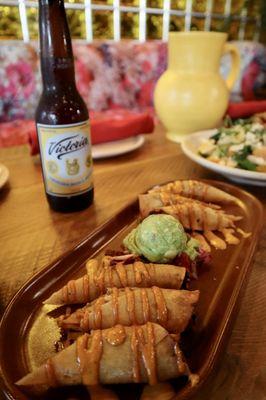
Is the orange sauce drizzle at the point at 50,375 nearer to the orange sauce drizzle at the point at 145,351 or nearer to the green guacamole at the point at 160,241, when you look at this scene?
the orange sauce drizzle at the point at 145,351

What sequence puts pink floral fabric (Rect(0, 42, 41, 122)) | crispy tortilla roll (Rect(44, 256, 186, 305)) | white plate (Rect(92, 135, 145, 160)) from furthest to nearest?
pink floral fabric (Rect(0, 42, 41, 122)) < white plate (Rect(92, 135, 145, 160)) < crispy tortilla roll (Rect(44, 256, 186, 305))

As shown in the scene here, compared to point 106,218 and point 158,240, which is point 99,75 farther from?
point 158,240

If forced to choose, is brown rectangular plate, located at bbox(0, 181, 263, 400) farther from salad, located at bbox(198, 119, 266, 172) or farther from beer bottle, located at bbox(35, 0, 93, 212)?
salad, located at bbox(198, 119, 266, 172)

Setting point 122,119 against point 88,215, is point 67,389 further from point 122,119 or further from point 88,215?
point 122,119

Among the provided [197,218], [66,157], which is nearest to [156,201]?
[197,218]

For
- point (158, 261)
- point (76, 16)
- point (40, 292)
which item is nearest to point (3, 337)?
point (40, 292)

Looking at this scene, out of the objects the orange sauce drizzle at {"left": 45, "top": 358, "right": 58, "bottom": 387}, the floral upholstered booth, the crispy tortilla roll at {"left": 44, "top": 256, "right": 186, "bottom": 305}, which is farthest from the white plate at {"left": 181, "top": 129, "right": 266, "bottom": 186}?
the floral upholstered booth

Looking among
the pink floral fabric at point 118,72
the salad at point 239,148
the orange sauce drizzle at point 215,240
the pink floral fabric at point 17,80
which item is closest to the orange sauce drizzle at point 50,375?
the orange sauce drizzle at point 215,240
